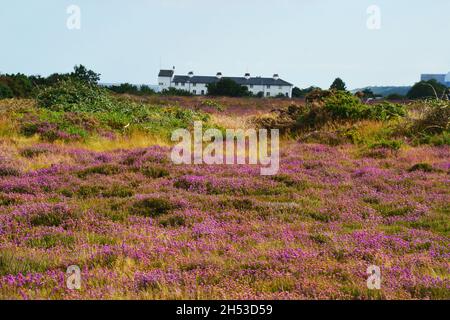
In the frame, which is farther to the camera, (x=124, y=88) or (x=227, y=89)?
(x=227, y=89)

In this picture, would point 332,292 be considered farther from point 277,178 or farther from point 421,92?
point 421,92

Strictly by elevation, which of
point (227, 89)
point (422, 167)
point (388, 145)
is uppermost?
point (227, 89)

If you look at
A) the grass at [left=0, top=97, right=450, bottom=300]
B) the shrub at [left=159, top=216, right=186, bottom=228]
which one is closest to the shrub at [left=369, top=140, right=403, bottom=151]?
the grass at [left=0, top=97, right=450, bottom=300]

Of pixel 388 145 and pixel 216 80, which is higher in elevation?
pixel 216 80

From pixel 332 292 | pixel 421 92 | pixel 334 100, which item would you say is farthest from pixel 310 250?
pixel 421 92

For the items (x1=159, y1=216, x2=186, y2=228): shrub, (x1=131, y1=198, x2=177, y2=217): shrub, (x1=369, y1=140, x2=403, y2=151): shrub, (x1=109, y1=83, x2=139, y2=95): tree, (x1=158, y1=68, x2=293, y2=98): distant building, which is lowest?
→ (x1=159, y1=216, x2=186, y2=228): shrub

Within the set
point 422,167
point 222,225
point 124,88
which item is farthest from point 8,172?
point 124,88

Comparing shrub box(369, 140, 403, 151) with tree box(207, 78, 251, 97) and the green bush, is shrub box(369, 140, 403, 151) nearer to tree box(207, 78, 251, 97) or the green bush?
the green bush

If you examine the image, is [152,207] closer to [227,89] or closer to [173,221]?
[173,221]

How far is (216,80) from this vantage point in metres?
130

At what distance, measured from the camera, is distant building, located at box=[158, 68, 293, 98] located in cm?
13038

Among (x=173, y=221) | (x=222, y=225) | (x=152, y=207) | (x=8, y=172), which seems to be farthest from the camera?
(x=8, y=172)

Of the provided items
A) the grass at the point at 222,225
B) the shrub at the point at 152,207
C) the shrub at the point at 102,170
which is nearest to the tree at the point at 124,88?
the grass at the point at 222,225

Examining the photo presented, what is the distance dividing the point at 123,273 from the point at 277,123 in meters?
19.4
